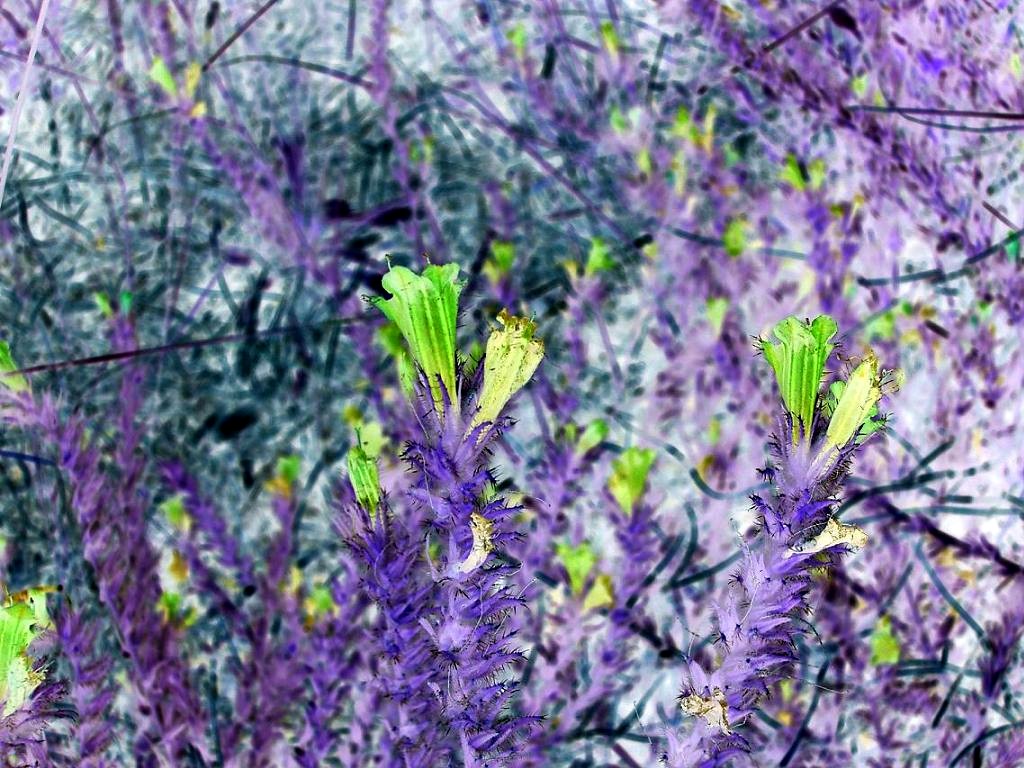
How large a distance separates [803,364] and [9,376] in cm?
143

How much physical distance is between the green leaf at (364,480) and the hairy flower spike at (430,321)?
0.63 ft

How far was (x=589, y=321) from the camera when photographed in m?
3.22

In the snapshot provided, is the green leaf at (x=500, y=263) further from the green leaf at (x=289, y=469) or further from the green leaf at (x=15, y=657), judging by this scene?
the green leaf at (x=15, y=657)

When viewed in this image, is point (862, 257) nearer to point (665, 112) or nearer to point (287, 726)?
point (665, 112)

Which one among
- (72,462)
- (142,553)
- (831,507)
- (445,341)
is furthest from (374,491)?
(142,553)

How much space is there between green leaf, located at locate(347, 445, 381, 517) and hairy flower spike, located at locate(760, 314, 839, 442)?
1.64 ft

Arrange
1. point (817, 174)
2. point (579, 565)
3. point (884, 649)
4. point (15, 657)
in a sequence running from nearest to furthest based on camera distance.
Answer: point (15, 657), point (579, 565), point (884, 649), point (817, 174)

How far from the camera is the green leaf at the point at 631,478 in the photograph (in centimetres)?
191

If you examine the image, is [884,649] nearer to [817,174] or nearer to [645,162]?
[817,174]

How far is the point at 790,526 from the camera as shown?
3.15 ft

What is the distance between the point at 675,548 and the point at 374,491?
5.42 ft

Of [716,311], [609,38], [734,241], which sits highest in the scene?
[609,38]

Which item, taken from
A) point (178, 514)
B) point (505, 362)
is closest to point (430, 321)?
point (505, 362)

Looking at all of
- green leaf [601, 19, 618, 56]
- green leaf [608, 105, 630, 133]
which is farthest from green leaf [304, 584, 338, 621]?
green leaf [601, 19, 618, 56]
